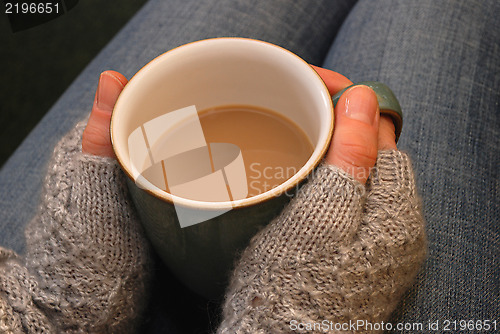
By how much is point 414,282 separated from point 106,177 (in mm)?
405

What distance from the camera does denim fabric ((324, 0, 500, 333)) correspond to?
613 millimetres

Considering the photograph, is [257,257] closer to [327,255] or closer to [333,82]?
[327,255]

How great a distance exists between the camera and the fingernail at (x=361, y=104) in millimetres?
454

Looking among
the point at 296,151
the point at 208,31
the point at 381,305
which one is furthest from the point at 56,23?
the point at 381,305

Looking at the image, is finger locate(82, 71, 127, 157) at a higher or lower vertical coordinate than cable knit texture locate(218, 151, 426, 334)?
higher

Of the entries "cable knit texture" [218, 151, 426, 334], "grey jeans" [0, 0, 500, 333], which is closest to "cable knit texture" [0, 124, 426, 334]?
"cable knit texture" [218, 151, 426, 334]

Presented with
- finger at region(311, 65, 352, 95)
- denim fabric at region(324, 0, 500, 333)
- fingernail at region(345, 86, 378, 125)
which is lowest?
denim fabric at region(324, 0, 500, 333)

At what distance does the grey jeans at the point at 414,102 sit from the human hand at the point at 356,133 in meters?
0.24

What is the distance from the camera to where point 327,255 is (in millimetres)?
448

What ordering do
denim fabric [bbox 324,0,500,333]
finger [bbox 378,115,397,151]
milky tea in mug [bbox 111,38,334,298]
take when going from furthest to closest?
denim fabric [bbox 324,0,500,333]
finger [bbox 378,115,397,151]
milky tea in mug [bbox 111,38,334,298]

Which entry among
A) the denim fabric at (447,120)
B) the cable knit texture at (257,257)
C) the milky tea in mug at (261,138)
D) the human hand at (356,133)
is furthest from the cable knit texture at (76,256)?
the denim fabric at (447,120)

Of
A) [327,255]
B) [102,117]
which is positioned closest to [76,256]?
[102,117]

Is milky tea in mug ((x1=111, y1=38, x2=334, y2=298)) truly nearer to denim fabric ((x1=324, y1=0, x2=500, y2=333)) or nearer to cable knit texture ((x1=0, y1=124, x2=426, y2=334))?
cable knit texture ((x1=0, y1=124, x2=426, y2=334))

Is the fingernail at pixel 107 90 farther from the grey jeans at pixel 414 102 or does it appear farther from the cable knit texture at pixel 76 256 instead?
the grey jeans at pixel 414 102
